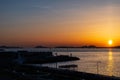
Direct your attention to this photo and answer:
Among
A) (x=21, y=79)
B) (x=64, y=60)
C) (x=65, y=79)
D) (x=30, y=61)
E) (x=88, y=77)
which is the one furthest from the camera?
(x=64, y=60)

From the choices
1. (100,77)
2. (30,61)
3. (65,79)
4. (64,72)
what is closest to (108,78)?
(100,77)

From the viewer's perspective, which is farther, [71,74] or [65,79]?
[71,74]

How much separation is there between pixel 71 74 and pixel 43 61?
214 ft

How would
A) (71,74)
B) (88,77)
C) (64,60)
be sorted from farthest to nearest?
(64,60), (71,74), (88,77)

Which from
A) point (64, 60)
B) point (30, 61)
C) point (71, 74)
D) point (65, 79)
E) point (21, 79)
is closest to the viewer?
point (21, 79)

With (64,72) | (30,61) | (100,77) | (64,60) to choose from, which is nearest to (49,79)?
(100,77)

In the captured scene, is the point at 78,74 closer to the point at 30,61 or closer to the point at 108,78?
the point at 108,78

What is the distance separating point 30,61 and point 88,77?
64.7m

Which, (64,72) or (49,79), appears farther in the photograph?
(64,72)

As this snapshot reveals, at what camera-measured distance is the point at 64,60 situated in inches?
4658

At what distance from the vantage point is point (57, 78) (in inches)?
1347

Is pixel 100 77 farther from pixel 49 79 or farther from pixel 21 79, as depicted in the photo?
pixel 21 79

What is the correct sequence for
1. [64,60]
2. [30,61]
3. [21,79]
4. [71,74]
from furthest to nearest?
1. [64,60]
2. [30,61]
3. [71,74]
4. [21,79]

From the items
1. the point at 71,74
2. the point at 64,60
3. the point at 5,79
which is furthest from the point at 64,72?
the point at 64,60
